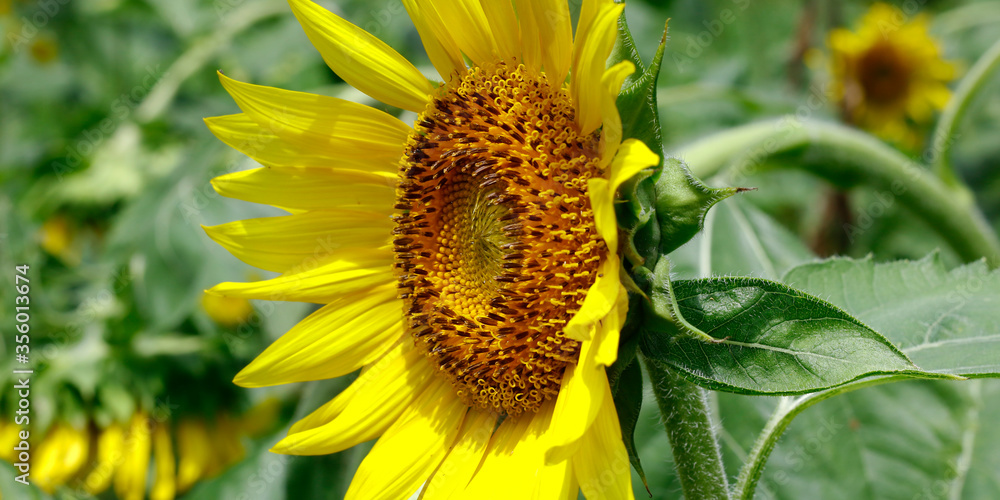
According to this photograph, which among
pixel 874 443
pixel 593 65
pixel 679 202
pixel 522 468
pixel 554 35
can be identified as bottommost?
pixel 874 443

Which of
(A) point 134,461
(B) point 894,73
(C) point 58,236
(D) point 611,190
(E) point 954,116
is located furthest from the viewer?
(B) point 894,73

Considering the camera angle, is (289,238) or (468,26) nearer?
(468,26)

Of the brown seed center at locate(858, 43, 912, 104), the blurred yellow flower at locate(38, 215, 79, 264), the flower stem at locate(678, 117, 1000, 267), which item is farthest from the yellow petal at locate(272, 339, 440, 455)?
the brown seed center at locate(858, 43, 912, 104)

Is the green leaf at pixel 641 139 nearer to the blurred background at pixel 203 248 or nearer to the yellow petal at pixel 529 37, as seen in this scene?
the yellow petal at pixel 529 37

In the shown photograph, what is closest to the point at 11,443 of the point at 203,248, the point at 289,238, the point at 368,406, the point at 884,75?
the point at 203,248

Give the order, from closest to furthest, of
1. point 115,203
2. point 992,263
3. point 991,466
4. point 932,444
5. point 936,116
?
point 932,444, point 991,466, point 992,263, point 115,203, point 936,116

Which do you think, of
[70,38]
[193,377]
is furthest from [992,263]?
[70,38]

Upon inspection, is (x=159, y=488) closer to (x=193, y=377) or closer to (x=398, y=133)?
(x=193, y=377)

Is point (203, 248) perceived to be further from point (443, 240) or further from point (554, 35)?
point (554, 35)
